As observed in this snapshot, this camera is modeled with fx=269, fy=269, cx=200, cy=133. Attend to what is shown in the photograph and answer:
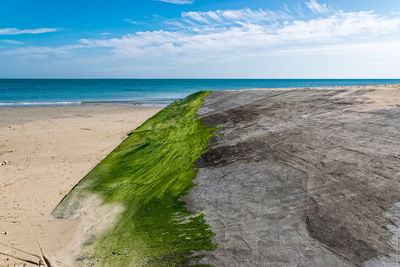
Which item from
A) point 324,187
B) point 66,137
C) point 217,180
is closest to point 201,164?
point 217,180

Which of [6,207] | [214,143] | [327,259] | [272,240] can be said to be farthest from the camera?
[214,143]

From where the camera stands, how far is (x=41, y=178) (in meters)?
6.35

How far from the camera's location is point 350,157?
13.6 feet

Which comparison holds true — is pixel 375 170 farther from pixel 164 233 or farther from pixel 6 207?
pixel 6 207

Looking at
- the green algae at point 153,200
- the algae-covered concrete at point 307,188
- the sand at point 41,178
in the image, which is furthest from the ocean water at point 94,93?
the algae-covered concrete at point 307,188

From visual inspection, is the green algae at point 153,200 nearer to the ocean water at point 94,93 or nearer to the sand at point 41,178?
the sand at point 41,178

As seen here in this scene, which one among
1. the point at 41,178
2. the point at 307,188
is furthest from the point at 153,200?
the point at 41,178

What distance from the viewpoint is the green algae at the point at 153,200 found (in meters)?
3.15

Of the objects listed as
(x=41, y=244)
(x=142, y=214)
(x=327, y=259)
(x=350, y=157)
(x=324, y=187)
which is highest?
(x=350, y=157)

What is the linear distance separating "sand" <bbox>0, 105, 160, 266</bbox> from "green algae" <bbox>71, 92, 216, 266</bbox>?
2.12 ft

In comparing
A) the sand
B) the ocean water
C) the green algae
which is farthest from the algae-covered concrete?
the ocean water

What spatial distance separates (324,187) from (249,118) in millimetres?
4125

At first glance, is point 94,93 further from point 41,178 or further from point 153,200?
point 153,200

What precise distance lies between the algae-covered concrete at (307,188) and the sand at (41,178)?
7.10ft
